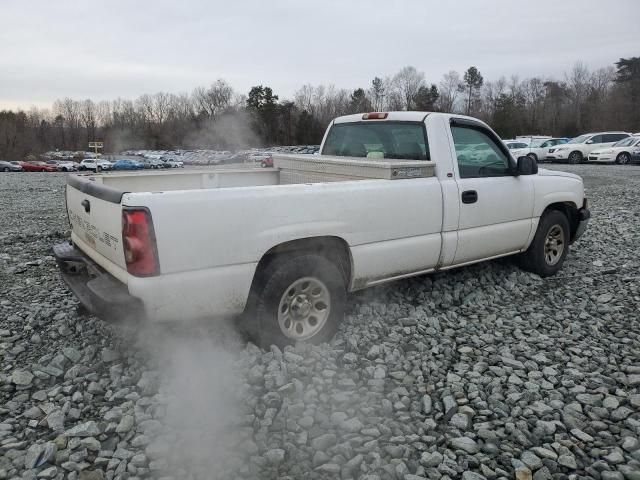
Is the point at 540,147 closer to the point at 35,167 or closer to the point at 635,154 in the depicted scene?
the point at 635,154

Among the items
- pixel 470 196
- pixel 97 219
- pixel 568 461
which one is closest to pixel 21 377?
pixel 97 219

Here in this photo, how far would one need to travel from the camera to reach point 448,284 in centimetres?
521

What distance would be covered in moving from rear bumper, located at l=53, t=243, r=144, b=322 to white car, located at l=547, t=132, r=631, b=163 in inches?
1120

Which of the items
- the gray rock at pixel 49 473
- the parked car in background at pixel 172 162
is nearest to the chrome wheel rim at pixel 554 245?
the gray rock at pixel 49 473

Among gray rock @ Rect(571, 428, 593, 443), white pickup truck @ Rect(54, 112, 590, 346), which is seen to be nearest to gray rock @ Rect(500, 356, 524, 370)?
gray rock @ Rect(571, 428, 593, 443)

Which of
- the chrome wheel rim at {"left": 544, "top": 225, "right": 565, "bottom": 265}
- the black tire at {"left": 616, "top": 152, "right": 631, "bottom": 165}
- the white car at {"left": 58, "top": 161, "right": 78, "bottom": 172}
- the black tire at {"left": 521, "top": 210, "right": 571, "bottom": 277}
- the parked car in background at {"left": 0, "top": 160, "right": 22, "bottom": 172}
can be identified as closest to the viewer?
the black tire at {"left": 521, "top": 210, "right": 571, "bottom": 277}

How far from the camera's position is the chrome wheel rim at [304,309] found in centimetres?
366

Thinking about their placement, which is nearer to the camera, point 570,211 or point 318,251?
point 318,251

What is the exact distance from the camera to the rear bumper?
3.02 meters

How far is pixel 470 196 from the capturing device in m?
4.56

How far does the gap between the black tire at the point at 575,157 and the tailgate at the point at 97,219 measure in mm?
28492

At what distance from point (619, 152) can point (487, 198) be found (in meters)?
24.3

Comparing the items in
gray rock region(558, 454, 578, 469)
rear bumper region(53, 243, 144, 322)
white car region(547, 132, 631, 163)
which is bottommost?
gray rock region(558, 454, 578, 469)

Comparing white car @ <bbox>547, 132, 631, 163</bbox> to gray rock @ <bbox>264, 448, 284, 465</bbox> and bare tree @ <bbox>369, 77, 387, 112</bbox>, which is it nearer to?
gray rock @ <bbox>264, 448, 284, 465</bbox>
